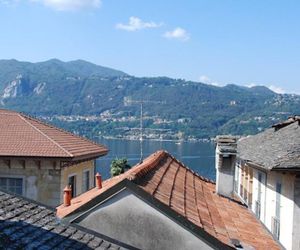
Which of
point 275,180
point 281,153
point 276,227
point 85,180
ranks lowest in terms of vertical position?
point 276,227

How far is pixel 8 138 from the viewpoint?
2181 centimetres

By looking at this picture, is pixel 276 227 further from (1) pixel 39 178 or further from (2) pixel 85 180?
(2) pixel 85 180

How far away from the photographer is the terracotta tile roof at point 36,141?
20406mm

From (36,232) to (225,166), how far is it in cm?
1081

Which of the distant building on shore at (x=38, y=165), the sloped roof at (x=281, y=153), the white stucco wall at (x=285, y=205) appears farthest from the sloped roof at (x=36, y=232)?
the distant building on shore at (x=38, y=165)

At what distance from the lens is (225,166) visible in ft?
58.1

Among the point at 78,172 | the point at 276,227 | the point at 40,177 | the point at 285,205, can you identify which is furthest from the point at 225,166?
the point at 78,172

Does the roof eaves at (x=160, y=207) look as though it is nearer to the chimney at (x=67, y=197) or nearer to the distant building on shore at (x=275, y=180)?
the chimney at (x=67, y=197)

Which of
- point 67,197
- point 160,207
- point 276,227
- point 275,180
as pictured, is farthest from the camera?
point 275,180

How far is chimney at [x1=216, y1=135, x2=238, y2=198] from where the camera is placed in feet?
55.8

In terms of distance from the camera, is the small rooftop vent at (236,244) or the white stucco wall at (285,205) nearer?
the small rooftop vent at (236,244)

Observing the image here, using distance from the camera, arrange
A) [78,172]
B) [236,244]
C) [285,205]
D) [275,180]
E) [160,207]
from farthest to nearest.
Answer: [78,172] → [275,180] → [285,205] → [236,244] → [160,207]

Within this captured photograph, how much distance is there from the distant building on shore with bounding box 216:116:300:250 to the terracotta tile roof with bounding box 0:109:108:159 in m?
5.89

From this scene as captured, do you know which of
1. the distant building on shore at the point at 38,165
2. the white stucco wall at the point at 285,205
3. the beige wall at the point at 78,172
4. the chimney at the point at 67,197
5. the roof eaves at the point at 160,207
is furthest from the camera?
the beige wall at the point at 78,172
